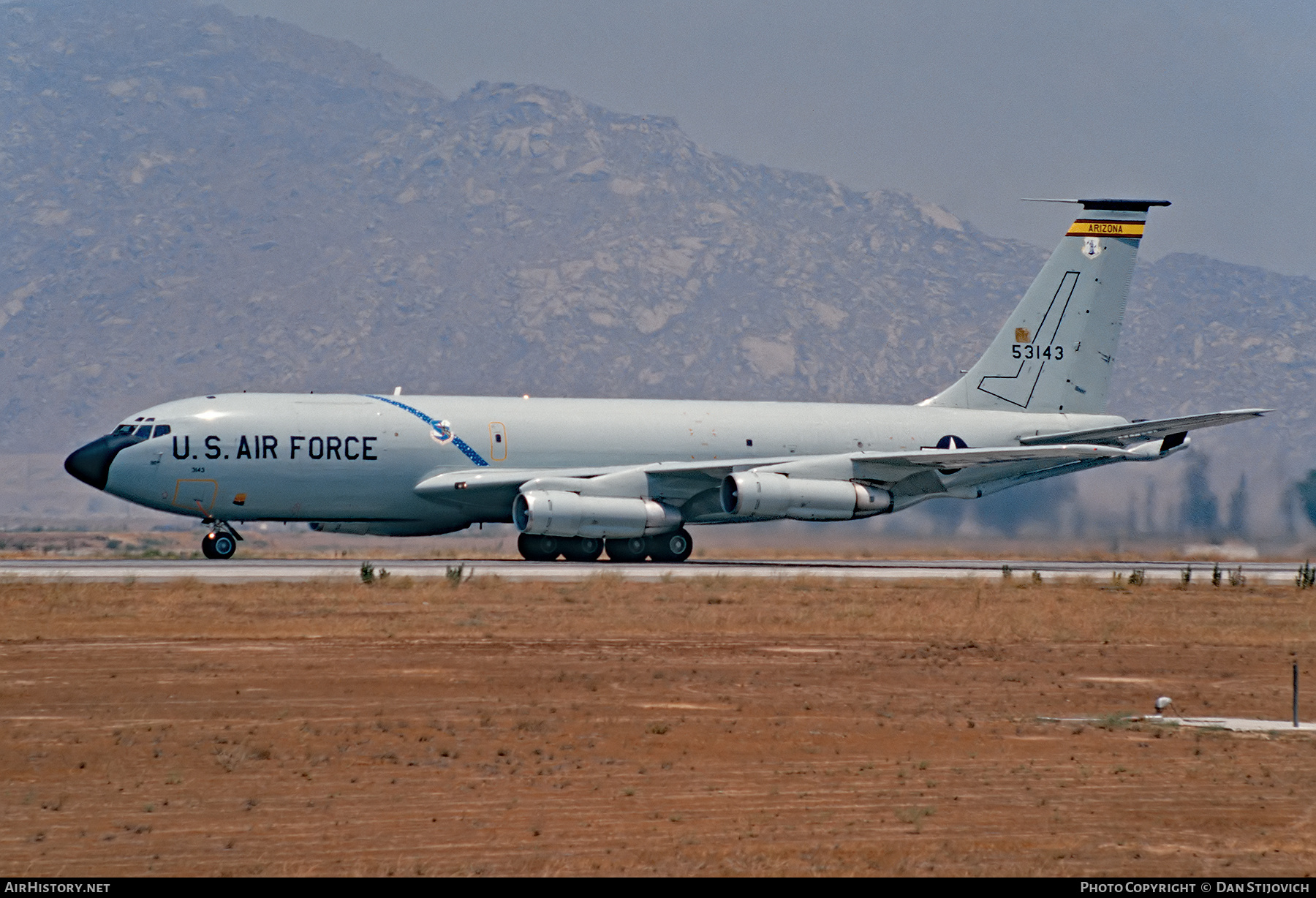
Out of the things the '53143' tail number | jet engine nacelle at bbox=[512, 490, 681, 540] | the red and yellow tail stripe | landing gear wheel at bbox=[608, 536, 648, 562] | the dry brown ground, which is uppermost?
the red and yellow tail stripe

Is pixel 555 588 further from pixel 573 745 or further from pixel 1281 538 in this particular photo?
pixel 1281 538

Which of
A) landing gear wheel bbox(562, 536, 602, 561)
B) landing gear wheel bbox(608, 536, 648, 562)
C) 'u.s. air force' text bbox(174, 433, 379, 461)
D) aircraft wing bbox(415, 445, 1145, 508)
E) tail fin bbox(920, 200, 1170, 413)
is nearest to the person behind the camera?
'u.s. air force' text bbox(174, 433, 379, 461)

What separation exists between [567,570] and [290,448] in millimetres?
6838

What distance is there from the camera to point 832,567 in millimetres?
43875

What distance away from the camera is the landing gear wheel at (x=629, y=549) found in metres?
42.2

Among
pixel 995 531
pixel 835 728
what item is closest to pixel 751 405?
pixel 995 531

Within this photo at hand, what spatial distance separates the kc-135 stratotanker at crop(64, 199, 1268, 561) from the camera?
3941 cm

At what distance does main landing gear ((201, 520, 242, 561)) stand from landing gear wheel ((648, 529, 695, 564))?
9.91 meters

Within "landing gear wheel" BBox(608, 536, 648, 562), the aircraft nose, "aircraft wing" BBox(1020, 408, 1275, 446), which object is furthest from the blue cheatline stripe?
"aircraft wing" BBox(1020, 408, 1275, 446)

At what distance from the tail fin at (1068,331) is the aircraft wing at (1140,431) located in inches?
82.5

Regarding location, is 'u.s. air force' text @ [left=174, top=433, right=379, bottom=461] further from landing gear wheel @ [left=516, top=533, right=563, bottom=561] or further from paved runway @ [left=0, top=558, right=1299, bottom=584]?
landing gear wheel @ [left=516, top=533, right=563, bottom=561]

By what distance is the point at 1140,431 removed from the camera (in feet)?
149

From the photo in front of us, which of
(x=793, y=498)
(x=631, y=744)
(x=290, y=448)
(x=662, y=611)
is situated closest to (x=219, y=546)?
(x=290, y=448)

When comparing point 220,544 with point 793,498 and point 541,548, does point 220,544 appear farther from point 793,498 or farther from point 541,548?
point 793,498
